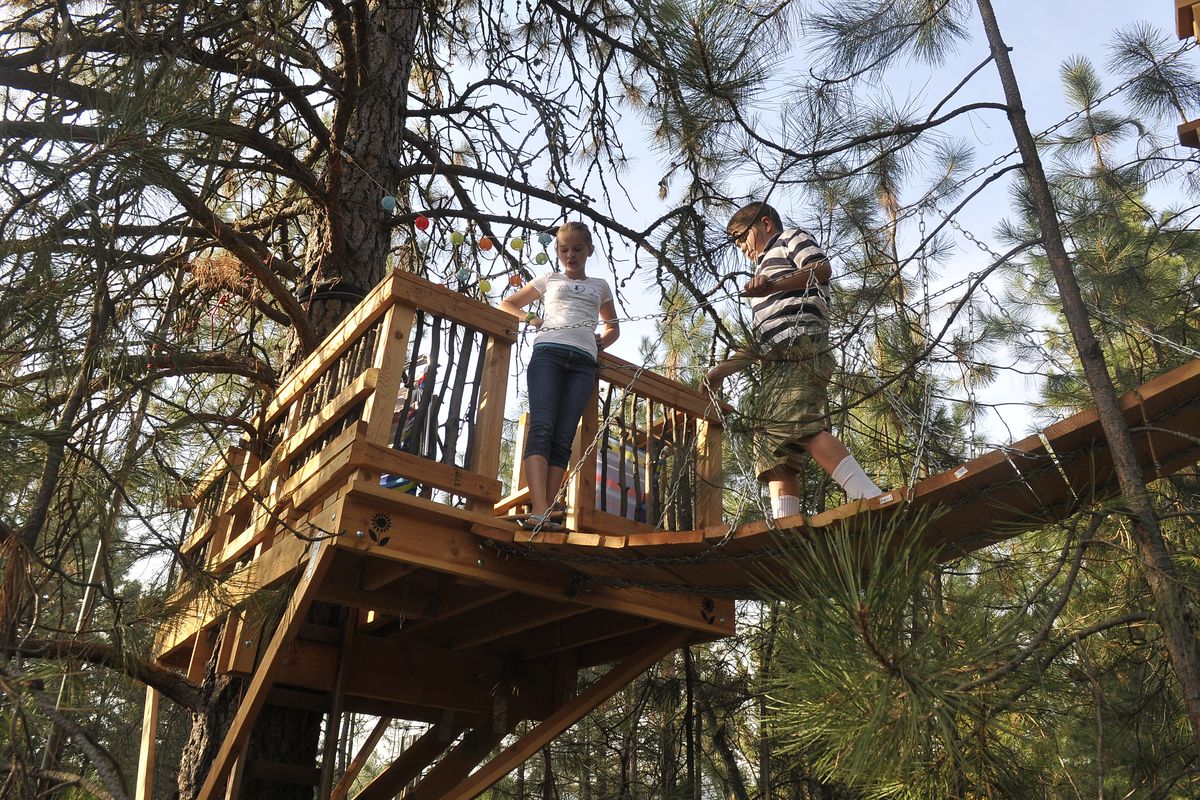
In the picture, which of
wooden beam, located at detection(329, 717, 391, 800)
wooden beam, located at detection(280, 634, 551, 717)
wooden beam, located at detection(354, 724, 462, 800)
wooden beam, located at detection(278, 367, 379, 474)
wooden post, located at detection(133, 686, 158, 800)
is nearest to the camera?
wooden beam, located at detection(278, 367, 379, 474)

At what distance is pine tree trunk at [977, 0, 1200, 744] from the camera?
62.1 inches

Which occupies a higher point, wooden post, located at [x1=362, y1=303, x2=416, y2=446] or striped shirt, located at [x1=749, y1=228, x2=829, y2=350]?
striped shirt, located at [x1=749, y1=228, x2=829, y2=350]

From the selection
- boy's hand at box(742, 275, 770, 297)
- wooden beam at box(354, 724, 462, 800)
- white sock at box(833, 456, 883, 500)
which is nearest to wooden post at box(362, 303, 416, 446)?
boy's hand at box(742, 275, 770, 297)

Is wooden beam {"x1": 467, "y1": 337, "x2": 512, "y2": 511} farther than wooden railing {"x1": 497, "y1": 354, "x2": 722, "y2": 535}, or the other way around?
wooden railing {"x1": 497, "y1": 354, "x2": 722, "y2": 535}

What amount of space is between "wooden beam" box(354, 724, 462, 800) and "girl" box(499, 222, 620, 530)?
1357mm

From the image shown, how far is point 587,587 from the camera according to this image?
3.33 meters

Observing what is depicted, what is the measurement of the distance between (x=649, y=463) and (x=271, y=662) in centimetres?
152

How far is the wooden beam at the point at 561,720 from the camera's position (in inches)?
135

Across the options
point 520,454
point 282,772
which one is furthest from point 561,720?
point 520,454

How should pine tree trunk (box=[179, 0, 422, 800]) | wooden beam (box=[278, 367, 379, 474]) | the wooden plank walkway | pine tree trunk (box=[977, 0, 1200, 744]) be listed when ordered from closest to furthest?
1. pine tree trunk (box=[977, 0, 1200, 744])
2. the wooden plank walkway
3. wooden beam (box=[278, 367, 379, 474])
4. pine tree trunk (box=[179, 0, 422, 800])

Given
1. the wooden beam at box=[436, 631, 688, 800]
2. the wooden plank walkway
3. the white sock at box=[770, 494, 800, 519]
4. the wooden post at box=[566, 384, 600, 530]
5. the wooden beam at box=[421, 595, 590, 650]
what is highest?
the wooden post at box=[566, 384, 600, 530]

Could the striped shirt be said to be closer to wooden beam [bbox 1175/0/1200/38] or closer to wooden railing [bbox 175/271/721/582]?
wooden railing [bbox 175/271/721/582]

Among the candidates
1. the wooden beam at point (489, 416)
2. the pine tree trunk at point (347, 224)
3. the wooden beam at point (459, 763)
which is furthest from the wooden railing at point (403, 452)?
the wooden beam at point (459, 763)

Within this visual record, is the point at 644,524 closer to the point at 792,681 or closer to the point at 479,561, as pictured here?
the point at 479,561
